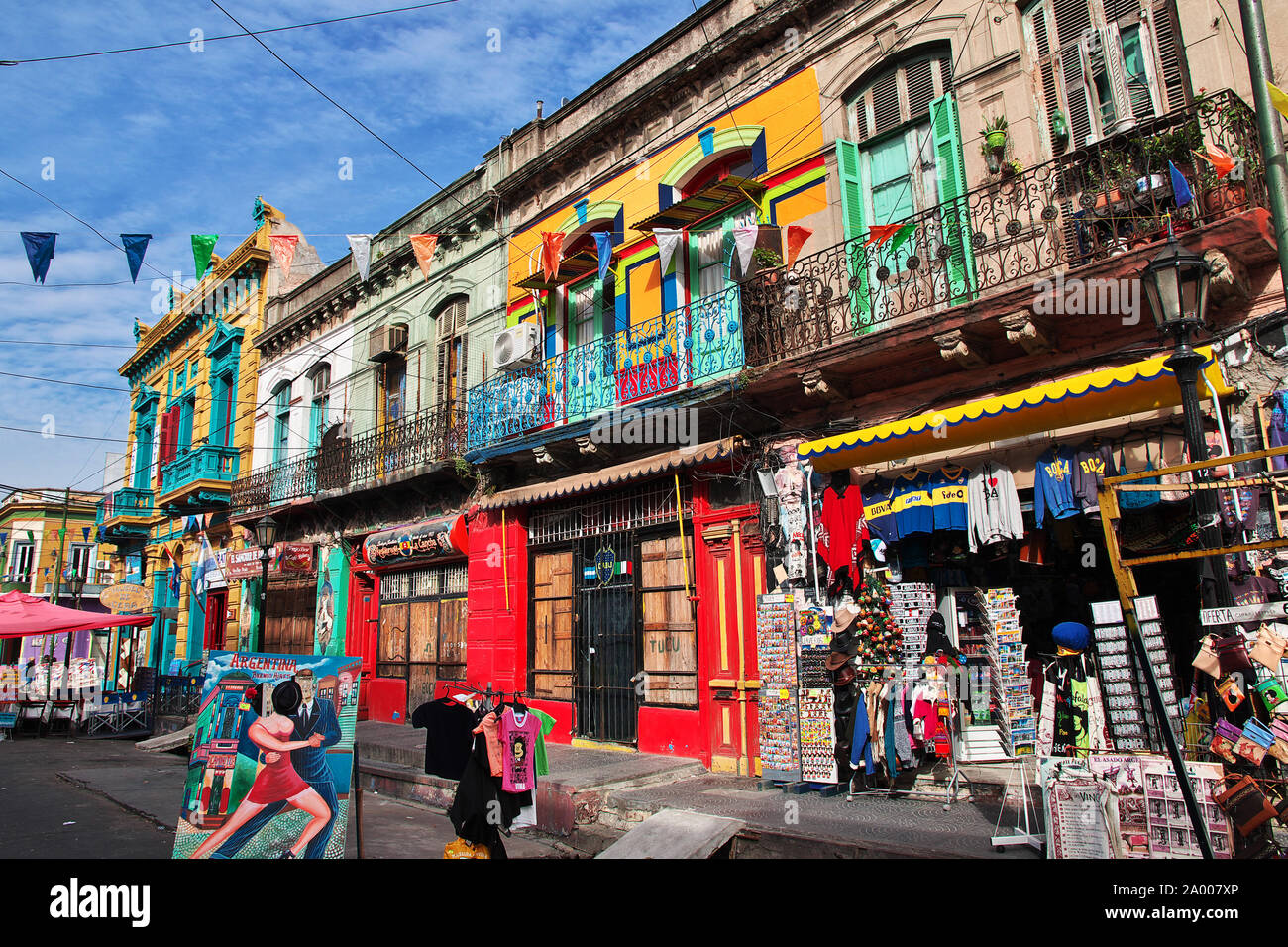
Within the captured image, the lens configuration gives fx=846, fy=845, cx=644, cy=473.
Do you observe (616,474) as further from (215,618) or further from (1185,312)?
(215,618)

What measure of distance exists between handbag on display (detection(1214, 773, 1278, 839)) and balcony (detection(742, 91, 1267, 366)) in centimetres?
435

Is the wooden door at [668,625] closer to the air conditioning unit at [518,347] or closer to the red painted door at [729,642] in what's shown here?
the red painted door at [729,642]

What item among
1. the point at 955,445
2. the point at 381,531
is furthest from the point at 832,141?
the point at 381,531

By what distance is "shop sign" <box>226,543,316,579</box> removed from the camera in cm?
1766

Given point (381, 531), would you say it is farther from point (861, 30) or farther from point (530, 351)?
point (861, 30)

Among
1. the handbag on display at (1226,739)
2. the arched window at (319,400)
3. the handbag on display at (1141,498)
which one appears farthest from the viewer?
the arched window at (319,400)

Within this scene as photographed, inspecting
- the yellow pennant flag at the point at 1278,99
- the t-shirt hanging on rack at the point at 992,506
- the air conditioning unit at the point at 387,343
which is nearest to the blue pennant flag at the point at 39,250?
the air conditioning unit at the point at 387,343

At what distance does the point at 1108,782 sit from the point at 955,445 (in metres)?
3.84

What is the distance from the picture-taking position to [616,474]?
36.4ft

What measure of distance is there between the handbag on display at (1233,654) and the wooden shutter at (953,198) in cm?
390

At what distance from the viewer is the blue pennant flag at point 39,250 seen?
12.7m

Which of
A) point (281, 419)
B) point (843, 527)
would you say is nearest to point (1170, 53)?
point (843, 527)

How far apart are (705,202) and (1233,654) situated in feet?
26.5

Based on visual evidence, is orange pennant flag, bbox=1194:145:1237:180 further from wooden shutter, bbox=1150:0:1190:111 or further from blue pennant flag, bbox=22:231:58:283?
blue pennant flag, bbox=22:231:58:283
